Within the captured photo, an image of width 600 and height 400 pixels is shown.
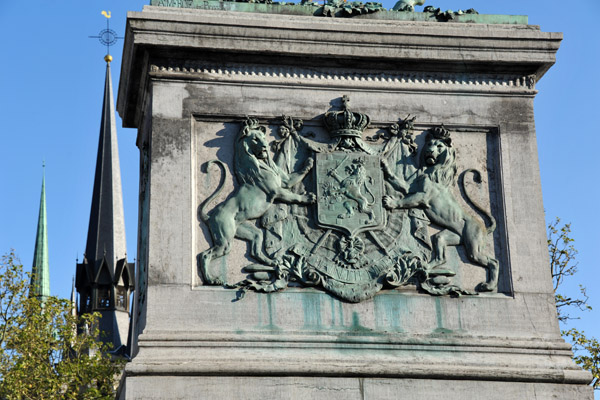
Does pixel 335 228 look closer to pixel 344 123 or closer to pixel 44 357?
pixel 344 123

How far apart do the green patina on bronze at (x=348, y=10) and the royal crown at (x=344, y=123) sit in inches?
48.3

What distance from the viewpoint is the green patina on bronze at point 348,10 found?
12430mm

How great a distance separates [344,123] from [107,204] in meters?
68.0

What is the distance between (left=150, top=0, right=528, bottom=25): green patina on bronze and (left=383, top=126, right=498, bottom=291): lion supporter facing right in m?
1.38

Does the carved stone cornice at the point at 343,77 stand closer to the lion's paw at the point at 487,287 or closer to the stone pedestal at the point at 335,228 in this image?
the stone pedestal at the point at 335,228

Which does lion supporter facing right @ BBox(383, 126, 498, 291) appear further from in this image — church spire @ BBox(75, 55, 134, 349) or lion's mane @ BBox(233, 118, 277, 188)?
church spire @ BBox(75, 55, 134, 349)

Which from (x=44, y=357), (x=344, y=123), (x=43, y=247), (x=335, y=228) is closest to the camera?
(x=335, y=228)

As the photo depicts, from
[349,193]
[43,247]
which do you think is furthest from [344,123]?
[43,247]

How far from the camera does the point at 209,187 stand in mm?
11797

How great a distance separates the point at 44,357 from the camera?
27.5 m

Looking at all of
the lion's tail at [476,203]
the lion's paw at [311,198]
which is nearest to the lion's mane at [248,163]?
the lion's paw at [311,198]

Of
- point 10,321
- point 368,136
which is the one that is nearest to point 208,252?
point 368,136

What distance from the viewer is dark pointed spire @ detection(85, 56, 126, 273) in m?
78.6

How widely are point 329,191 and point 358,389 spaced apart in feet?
6.72
